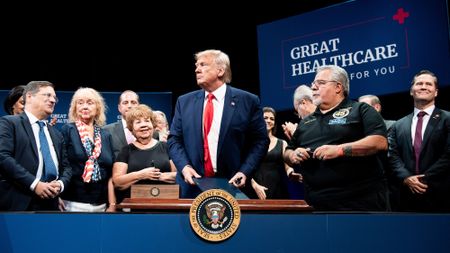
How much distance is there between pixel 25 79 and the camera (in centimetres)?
712

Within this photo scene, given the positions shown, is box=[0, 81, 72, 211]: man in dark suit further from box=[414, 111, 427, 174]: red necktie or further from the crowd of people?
box=[414, 111, 427, 174]: red necktie

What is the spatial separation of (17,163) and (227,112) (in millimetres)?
1279

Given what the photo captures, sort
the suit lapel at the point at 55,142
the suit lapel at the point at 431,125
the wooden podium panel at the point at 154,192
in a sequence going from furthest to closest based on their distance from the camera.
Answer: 1. the suit lapel at the point at 431,125
2. the suit lapel at the point at 55,142
3. the wooden podium panel at the point at 154,192

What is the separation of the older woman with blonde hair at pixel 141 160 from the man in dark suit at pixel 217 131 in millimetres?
485

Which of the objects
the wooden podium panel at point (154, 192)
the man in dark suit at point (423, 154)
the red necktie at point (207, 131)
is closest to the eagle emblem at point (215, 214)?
the wooden podium panel at point (154, 192)

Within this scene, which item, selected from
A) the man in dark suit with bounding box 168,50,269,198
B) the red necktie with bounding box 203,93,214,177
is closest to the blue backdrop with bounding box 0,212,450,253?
the man in dark suit with bounding box 168,50,269,198

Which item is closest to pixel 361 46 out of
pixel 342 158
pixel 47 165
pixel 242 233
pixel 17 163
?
pixel 342 158

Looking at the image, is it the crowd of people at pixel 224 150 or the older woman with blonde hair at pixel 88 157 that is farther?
the older woman with blonde hair at pixel 88 157

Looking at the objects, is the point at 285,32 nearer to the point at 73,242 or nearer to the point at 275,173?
the point at 275,173

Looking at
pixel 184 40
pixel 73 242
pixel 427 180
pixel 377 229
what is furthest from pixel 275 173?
pixel 184 40

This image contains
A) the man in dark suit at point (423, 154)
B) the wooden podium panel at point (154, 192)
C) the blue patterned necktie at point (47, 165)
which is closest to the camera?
the wooden podium panel at point (154, 192)

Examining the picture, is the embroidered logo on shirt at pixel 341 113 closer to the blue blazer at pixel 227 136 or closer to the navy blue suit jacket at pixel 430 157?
the blue blazer at pixel 227 136

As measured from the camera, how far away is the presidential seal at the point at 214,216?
2.31 meters

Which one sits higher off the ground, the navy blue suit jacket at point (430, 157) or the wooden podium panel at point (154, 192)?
the navy blue suit jacket at point (430, 157)
